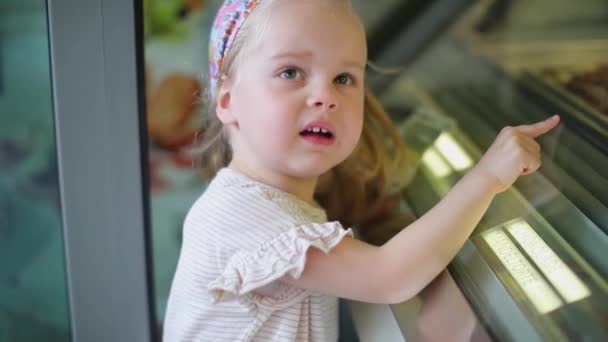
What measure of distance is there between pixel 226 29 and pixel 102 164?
22cm

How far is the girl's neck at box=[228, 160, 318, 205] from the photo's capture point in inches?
33.5

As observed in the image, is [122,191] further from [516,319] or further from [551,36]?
[551,36]

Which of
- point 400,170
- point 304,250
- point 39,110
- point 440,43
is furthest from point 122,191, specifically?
point 440,43

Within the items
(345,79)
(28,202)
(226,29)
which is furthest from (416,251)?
(28,202)

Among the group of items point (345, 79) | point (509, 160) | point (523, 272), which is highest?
point (345, 79)

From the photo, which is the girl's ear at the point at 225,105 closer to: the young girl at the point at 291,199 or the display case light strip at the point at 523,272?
the young girl at the point at 291,199

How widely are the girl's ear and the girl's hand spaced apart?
0.29 metres

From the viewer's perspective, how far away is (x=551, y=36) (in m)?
1.55

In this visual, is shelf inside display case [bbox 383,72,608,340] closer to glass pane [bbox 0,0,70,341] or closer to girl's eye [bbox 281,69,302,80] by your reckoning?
girl's eye [bbox 281,69,302,80]

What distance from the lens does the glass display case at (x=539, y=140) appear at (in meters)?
0.66

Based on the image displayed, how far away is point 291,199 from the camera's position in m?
0.83

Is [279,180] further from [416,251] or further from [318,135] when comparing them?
[416,251]

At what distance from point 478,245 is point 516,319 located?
12 cm

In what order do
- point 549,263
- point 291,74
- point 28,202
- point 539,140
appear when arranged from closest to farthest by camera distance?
point 549,263 < point 291,74 < point 539,140 < point 28,202
